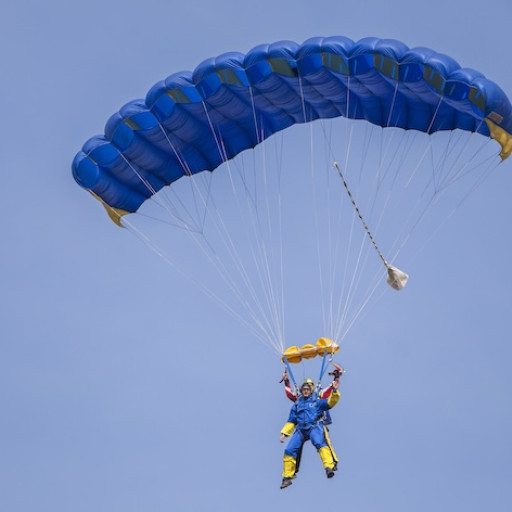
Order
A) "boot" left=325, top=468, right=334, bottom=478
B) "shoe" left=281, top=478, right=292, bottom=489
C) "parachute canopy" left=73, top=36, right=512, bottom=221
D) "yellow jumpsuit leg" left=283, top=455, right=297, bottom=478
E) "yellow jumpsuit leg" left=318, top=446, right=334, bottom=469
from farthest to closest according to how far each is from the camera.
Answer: "parachute canopy" left=73, top=36, right=512, bottom=221 < "yellow jumpsuit leg" left=283, top=455, right=297, bottom=478 < "shoe" left=281, top=478, right=292, bottom=489 < "yellow jumpsuit leg" left=318, top=446, right=334, bottom=469 < "boot" left=325, top=468, right=334, bottom=478

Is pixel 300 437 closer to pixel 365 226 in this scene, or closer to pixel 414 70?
pixel 365 226

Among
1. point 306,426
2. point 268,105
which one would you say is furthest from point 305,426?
point 268,105

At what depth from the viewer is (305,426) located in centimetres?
2545

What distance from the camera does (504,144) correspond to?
26.5m

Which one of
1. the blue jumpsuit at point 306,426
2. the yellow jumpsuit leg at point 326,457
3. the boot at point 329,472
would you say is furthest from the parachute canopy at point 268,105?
the boot at point 329,472

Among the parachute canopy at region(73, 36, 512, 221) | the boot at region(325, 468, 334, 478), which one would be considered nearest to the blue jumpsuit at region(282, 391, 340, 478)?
the boot at region(325, 468, 334, 478)

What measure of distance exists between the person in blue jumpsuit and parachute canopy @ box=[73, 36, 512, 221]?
4.64 metres

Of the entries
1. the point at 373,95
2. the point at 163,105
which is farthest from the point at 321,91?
the point at 163,105

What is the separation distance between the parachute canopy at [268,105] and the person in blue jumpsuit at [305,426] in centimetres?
464

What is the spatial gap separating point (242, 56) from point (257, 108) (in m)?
1.45

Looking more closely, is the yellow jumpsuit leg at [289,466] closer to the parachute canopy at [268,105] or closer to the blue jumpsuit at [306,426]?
the blue jumpsuit at [306,426]

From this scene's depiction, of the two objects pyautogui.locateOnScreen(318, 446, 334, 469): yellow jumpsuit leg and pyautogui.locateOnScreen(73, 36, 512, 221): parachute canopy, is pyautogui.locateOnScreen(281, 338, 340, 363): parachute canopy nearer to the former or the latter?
pyautogui.locateOnScreen(318, 446, 334, 469): yellow jumpsuit leg

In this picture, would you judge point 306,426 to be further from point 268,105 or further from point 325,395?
point 268,105

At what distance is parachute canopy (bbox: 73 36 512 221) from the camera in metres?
25.7
